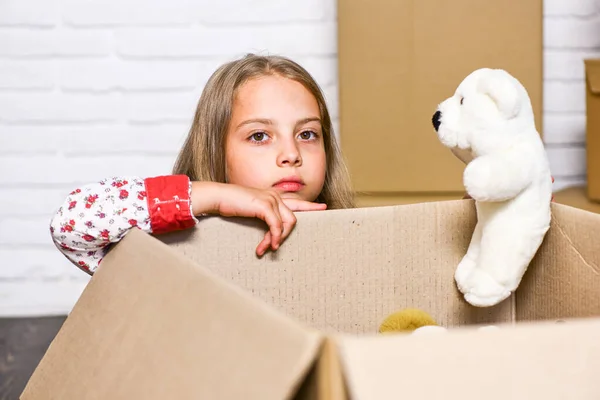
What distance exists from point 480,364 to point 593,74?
1.34 metres

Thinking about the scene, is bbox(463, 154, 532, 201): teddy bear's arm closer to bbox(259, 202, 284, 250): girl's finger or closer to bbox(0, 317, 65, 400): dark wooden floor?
bbox(259, 202, 284, 250): girl's finger

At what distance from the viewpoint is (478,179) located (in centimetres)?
74

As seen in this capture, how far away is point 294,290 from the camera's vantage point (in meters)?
0.86

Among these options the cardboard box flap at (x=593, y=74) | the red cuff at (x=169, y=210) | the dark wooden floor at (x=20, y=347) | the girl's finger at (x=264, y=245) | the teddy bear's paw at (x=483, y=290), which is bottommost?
the dark wooden floor at (x=20, y=347)

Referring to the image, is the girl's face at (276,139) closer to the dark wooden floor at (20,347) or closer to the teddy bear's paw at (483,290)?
the teddy bear's paw at (483,290)

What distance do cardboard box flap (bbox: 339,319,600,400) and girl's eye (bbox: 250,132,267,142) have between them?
2.51 feet

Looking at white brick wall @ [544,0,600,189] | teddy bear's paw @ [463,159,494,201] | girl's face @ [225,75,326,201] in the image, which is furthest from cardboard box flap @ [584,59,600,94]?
teddy bear's paw @ [463,159,494,201]

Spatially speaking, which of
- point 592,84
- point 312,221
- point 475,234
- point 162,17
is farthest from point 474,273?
point 162,17

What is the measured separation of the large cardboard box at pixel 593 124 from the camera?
158cm

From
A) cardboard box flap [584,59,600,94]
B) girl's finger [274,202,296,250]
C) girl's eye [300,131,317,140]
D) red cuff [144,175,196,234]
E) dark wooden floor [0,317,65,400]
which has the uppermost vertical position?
cardboard box flap [584,59,600,94]

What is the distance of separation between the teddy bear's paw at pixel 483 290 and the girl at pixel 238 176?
0.65ft

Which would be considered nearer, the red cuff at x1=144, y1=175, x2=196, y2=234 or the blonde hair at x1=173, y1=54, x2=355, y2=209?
the red cuff at x1=144, y1=175, x2=196, y2=234

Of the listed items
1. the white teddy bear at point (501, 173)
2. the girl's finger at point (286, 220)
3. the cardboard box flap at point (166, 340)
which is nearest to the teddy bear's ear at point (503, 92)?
the white teddy bear at point (501, 173)

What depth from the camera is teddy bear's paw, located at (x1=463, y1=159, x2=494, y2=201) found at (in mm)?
745
